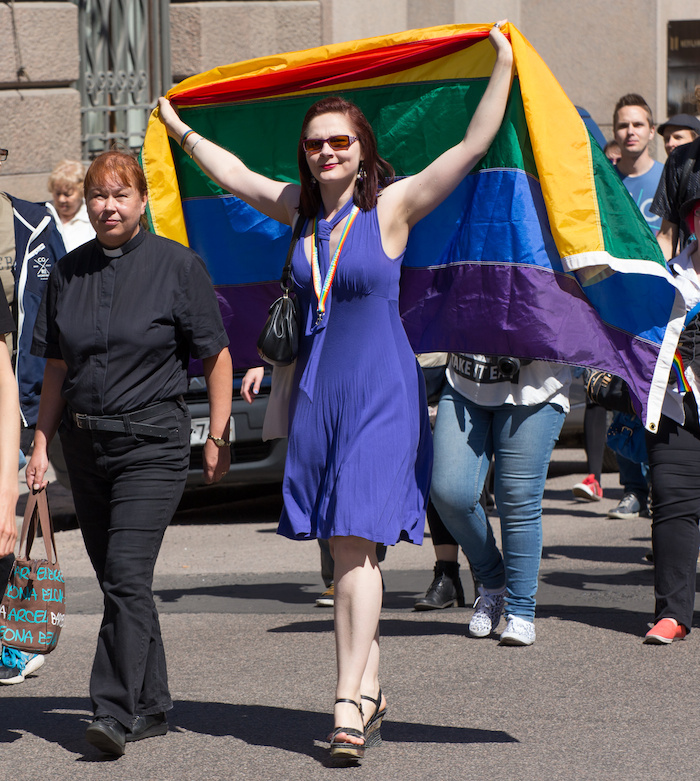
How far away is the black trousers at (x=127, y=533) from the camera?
14.0ft

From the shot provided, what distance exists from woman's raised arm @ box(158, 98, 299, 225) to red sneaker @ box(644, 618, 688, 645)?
230 cm

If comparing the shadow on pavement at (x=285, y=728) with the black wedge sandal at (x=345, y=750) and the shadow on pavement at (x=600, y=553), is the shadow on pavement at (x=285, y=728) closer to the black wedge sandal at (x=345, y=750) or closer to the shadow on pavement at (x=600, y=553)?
the black wedge sandal at (x=345, y=750)

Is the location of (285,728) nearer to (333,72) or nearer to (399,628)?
(399,628)

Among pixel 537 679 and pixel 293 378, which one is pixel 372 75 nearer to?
pixel 293 378

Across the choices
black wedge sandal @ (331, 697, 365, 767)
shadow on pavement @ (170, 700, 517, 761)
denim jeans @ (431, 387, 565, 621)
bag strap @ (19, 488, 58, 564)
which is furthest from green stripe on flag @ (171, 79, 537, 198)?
black wedge sandal @ (331, 697, 365, 767)

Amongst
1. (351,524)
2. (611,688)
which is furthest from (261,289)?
(611,688)

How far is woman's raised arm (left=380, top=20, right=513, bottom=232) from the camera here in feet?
14.3

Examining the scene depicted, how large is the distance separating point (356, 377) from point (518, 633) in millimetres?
1735

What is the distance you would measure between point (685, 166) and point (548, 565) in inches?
89.4

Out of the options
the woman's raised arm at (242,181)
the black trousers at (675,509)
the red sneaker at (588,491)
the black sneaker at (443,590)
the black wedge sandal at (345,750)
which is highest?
the woman's raised arm at (242,181)

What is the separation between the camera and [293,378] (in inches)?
177

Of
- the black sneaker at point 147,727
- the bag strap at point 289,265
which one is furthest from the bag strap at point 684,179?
the black sneaker at point 147,727

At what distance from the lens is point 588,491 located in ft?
30.6

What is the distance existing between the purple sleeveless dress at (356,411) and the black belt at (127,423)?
1.44 ft
